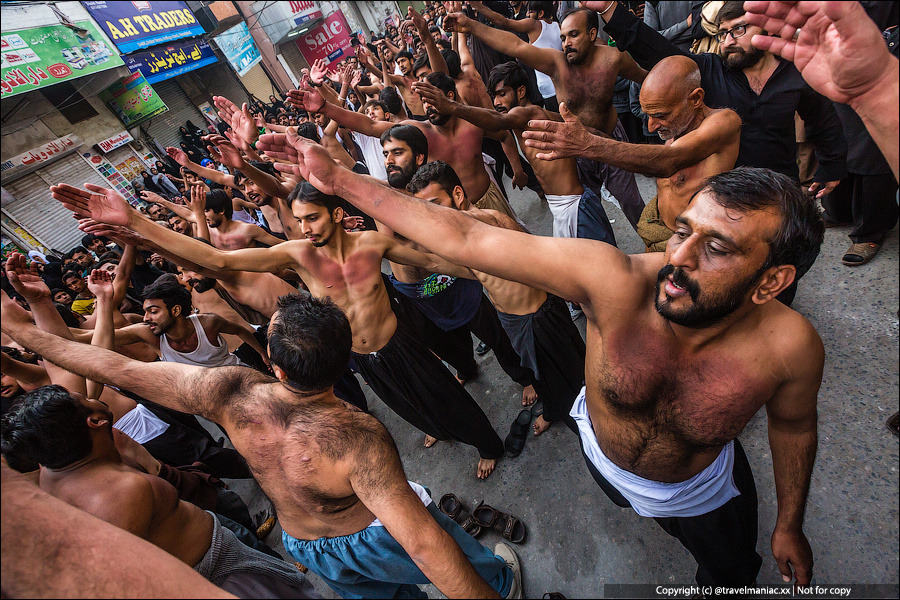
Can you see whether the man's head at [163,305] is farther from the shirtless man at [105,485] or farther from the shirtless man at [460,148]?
the shirtless man at [460,148]

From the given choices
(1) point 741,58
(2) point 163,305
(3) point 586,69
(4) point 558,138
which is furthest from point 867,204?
(2) point 163,305

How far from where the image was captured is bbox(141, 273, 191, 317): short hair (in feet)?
11.1

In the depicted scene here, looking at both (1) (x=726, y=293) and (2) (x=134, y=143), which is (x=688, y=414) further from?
(2) (x=134, y=143)

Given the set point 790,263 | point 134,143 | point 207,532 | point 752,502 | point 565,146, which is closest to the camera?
point 790,263

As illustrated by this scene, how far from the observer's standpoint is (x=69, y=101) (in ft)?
37.2

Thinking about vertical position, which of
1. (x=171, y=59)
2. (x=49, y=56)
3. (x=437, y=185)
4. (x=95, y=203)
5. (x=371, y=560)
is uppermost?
(x=49, y=56)

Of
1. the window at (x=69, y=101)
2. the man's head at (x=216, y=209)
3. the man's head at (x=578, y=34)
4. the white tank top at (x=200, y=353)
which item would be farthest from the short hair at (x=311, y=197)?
the window at (x=69, y=101)

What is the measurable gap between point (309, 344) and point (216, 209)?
3782 mm

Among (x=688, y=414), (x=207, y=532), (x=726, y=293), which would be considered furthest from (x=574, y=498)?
(x=207, y=532)

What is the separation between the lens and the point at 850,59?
40.2 inches

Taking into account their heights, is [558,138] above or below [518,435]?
above

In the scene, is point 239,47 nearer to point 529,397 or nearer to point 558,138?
point 529,397

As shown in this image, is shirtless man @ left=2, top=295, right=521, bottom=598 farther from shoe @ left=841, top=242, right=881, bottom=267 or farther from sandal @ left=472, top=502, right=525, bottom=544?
shoe @ left=841, top=242, right=881, bottom=267

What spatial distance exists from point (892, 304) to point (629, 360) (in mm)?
2728
